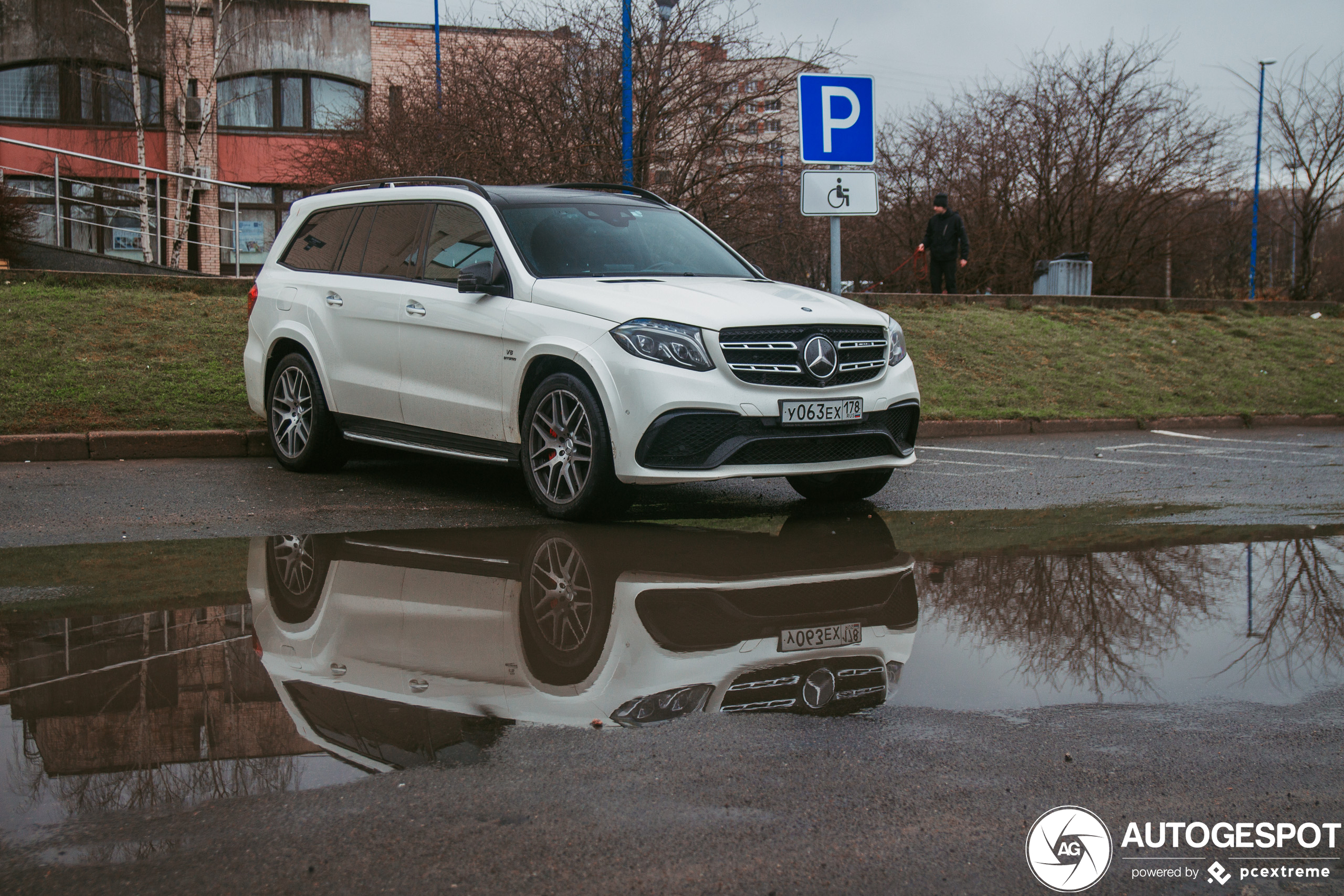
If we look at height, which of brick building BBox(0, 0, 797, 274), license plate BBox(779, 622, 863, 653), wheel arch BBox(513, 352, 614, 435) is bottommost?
license plate BBox(779, 622, 863, 653)

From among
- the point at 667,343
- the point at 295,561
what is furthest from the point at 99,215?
the point at 295,561

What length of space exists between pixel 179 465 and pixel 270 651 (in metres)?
5.27

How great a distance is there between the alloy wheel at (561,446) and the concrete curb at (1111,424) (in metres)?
5.47

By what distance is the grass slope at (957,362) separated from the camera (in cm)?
1009

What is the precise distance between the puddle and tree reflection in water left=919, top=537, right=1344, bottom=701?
0.02 metres

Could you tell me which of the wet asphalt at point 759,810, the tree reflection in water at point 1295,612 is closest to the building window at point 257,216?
the tree reflection in water at point 1295,612

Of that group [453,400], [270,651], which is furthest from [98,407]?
[270,651]

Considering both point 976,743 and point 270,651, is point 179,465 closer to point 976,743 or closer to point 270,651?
point 270,651

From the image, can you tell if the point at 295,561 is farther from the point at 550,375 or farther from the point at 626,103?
the point at 626,103

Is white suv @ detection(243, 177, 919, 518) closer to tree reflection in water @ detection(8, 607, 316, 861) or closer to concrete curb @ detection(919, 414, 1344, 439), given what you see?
tree reflection in water @ detection(8, 607, 316, 861)

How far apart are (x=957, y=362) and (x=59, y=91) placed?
28851 mm

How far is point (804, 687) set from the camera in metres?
3.70

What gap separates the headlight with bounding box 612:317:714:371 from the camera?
637 centimetres

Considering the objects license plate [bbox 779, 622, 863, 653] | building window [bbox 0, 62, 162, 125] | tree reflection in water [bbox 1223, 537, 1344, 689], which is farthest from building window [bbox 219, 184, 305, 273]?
license plate [bbox 779, 622, 863, 653]
